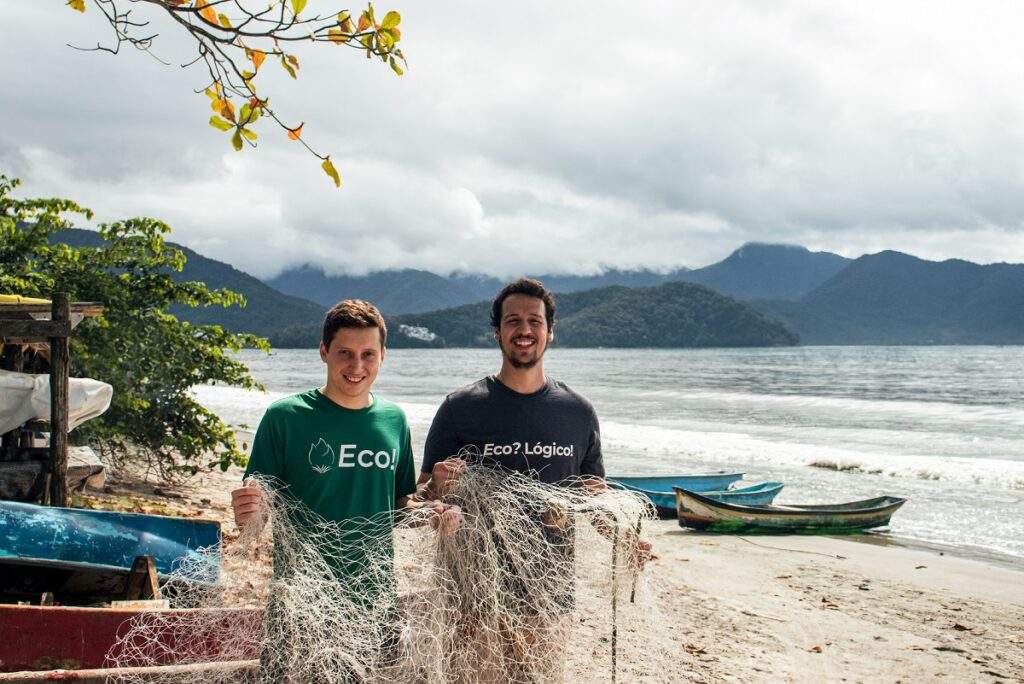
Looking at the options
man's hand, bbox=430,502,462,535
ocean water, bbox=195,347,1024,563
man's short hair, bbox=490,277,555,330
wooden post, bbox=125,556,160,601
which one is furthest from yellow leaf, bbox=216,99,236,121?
ocean water, bbox=195,347,1024,563

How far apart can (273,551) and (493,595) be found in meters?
0.81

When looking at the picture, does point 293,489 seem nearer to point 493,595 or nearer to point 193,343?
point 493,595

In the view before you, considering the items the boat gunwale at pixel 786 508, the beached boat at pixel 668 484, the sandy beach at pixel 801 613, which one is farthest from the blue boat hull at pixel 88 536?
the beached boat at pixel 668 484

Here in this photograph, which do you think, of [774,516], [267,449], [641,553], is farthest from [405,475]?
[774,516]

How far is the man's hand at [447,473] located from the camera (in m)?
2.94

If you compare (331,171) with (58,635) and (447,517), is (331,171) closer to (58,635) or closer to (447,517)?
(447,517)

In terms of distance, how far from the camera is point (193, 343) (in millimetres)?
11406

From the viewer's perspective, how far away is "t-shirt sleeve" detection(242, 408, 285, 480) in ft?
9.20

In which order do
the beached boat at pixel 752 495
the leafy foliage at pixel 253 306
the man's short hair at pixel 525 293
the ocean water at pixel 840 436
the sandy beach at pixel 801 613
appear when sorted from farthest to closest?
the leafy foliage at pixel 253 306 → the ocean water at pixel 840 436 → the beached boat at pixel 752 495 → the sandy beach at pixel 801 613 → the man's short hair at pixel 525 293

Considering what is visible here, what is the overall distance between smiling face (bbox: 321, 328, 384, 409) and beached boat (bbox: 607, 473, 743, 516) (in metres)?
11.3

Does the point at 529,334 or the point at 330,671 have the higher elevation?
the point at 529,334

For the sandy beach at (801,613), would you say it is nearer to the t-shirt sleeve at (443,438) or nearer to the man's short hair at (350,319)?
the t-shirt sleeve at (443,438)

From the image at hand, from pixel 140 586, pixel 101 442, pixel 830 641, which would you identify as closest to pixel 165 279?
pixel 101 442

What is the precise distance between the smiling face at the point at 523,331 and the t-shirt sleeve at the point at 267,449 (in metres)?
0.87
